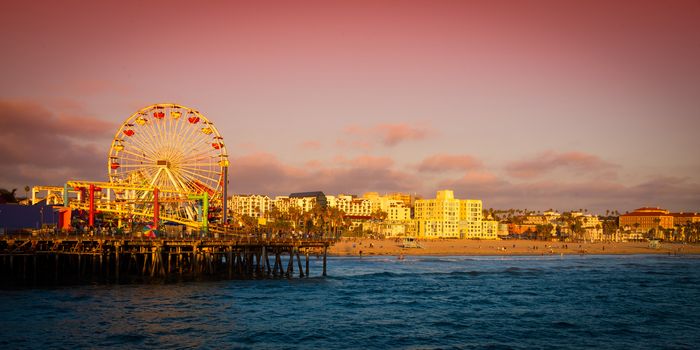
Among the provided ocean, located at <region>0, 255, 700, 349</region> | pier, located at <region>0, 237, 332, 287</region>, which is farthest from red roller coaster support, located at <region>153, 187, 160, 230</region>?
ocean, located at <region>0, 255, 700, 349</region>

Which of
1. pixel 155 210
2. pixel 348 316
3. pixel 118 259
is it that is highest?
pixel 155 210

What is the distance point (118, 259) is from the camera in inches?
2096

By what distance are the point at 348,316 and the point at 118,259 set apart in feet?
73.6

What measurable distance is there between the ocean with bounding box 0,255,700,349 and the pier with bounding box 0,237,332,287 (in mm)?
3223

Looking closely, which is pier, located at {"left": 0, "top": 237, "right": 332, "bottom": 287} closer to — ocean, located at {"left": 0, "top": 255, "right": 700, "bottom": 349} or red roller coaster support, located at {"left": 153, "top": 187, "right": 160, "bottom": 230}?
ocean, located at {"left": 0, "top": 255, "right": 700, "bottom": 349}

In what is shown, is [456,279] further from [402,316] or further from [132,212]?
[132,212]

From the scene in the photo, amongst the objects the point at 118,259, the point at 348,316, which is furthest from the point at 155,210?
the point at 348,316

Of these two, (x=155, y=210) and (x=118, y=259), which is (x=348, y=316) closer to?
(x=118, y=259)

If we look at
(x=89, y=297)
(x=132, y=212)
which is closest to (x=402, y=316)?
(x=89, y=297)

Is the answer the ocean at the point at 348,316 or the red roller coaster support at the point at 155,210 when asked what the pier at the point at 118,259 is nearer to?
the ocean at the point at 348,316

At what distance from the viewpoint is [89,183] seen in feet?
217

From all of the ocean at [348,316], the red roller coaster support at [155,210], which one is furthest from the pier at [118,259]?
the red roller coaster support at [155,210]

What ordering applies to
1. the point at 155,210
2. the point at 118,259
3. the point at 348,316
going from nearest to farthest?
the point at 348,316 → the point at 118,259 → the point at 155,210

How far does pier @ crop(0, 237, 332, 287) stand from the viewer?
170ft
